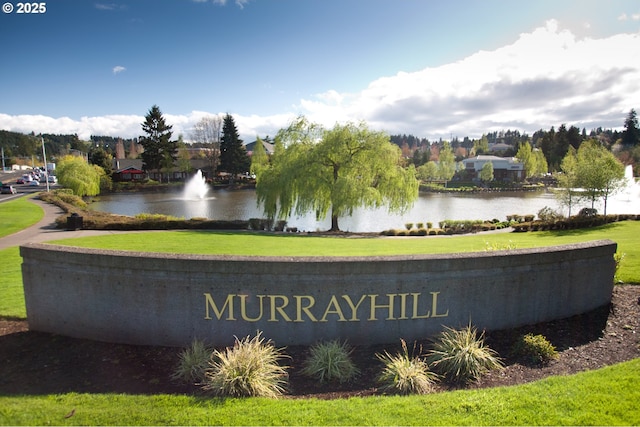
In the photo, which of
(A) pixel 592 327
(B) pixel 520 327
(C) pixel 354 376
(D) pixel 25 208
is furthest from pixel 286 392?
(D) pixel 25 208

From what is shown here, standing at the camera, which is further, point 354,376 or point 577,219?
point 577,219

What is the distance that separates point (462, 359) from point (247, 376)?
3.05 m

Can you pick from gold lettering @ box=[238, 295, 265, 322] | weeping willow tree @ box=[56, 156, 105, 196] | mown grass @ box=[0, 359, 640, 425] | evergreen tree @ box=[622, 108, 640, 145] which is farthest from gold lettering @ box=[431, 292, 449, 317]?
evergreen tree @ box=[622, 108, 640, 145]

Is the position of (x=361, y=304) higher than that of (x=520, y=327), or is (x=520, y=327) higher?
(x=361, y=304)

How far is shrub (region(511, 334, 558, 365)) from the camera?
5.83m

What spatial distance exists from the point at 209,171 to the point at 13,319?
82.8 metres

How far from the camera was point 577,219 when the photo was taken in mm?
26312

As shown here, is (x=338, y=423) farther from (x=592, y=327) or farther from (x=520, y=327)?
(x=592, y=327)

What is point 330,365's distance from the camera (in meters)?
5.53

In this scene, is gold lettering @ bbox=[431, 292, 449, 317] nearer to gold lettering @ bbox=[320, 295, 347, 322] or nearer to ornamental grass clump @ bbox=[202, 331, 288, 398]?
gold lettering @ bbox=[320, 295, 347, 322]

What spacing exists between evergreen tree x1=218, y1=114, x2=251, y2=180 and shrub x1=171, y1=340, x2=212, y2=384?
71601 mm

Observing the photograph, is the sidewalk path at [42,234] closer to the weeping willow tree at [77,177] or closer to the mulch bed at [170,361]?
the mulch bed at [170,361]

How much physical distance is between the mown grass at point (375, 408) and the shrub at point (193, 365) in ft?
1.89

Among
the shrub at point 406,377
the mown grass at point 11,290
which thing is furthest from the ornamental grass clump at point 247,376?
the mown grass at point 11,290
